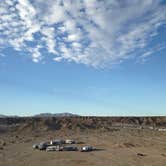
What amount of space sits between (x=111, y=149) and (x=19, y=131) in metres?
39.4

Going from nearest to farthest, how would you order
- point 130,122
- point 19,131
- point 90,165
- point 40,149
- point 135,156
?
point 90,165 → point 135,156 → point 40,149 → point 19,131 → point 130,122

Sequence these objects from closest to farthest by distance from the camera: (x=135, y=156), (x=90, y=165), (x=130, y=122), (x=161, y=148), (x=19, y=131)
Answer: (x=90, y=165), (x=135, y=156), (x=161, y=148), (x=19, y=131), (x=130, y=122)

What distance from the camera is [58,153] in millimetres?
38719

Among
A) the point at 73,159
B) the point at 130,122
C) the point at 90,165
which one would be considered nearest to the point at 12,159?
the point at 73,159

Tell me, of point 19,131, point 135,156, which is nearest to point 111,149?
point 135,156

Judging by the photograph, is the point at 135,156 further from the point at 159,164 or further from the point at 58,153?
the point at 58,153

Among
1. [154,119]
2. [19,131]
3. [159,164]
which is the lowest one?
[159,164]

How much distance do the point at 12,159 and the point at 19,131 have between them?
A: 42.1m

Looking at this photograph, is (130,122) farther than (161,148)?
Yes

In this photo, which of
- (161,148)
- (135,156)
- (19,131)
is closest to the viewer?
(135,156)

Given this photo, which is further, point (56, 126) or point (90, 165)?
point (56, 126)

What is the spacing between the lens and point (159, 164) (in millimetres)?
32938

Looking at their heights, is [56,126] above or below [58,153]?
above

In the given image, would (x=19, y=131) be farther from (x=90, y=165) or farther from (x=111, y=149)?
(x=90, y=165)
